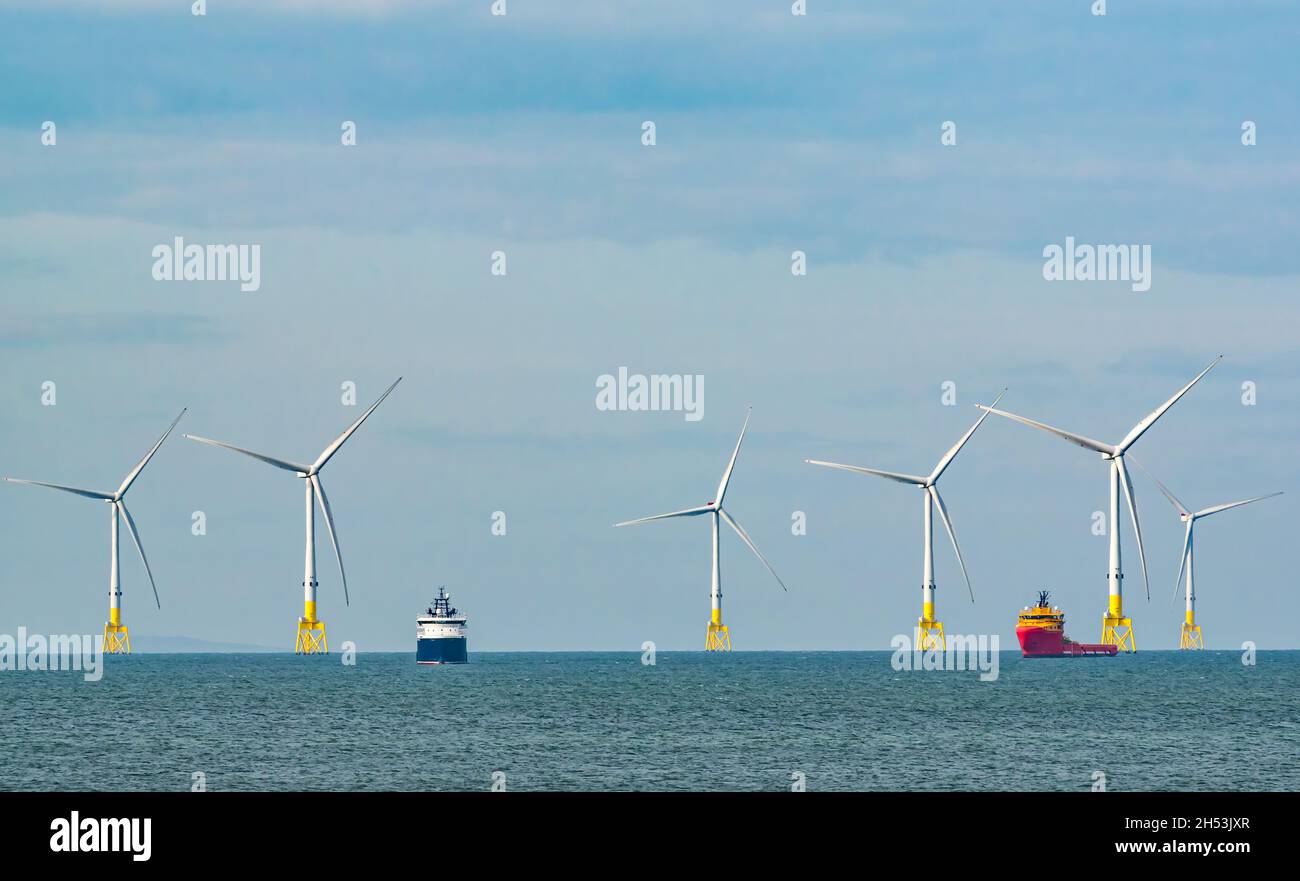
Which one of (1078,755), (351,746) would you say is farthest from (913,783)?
(351,746)

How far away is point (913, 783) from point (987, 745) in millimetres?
25396

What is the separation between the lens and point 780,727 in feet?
410
